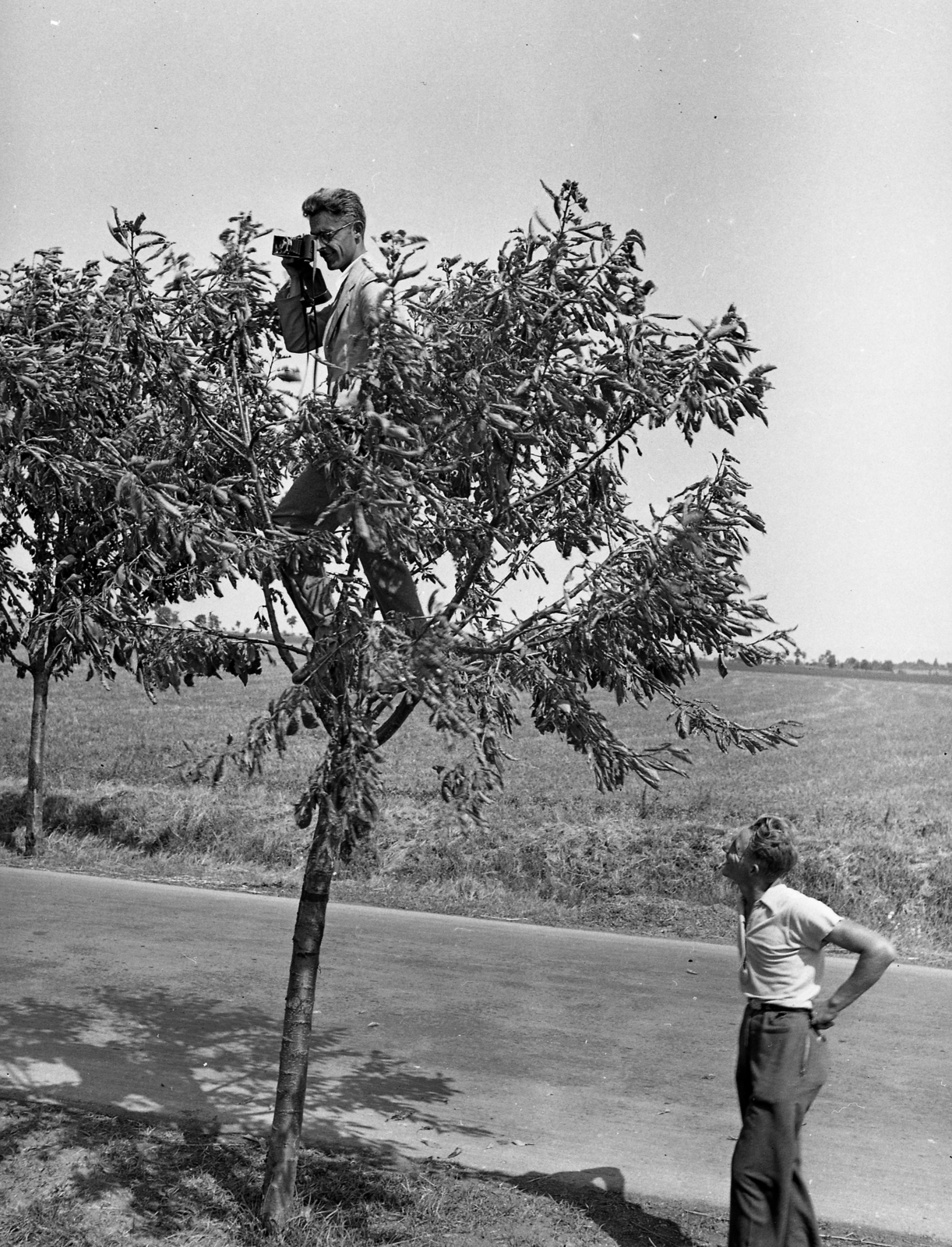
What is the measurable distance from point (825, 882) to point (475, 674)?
10840 mm

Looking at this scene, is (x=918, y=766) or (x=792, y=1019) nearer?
(x=792, y=1019)

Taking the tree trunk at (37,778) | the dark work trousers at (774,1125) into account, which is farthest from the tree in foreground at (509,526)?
the tree trunk at (37,778)

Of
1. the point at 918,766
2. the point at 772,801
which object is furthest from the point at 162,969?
the point at 918,766

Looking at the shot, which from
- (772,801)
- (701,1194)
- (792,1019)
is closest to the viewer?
(792,1019)

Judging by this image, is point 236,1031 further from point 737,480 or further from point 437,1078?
point 737,480

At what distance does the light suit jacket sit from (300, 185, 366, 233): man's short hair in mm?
189

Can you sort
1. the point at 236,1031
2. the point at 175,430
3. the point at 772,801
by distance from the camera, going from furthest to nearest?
the point at 772,801 → the point at 236,1031 → the point at 175,430

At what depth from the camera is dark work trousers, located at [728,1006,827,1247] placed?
4289mm

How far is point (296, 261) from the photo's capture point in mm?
4434

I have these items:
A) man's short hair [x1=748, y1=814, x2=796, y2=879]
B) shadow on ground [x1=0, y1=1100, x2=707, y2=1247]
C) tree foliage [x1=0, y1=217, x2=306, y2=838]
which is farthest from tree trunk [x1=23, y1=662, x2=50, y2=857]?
man's short hair [x1=748, y1=814, x2=796, y2=879]

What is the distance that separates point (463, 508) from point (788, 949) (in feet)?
6.87

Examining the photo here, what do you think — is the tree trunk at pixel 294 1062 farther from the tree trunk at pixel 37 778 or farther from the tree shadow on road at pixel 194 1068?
the tree trunk at pixel 37 778

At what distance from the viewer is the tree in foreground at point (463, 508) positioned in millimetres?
3670

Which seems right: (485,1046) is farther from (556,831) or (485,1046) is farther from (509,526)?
(556,831)
